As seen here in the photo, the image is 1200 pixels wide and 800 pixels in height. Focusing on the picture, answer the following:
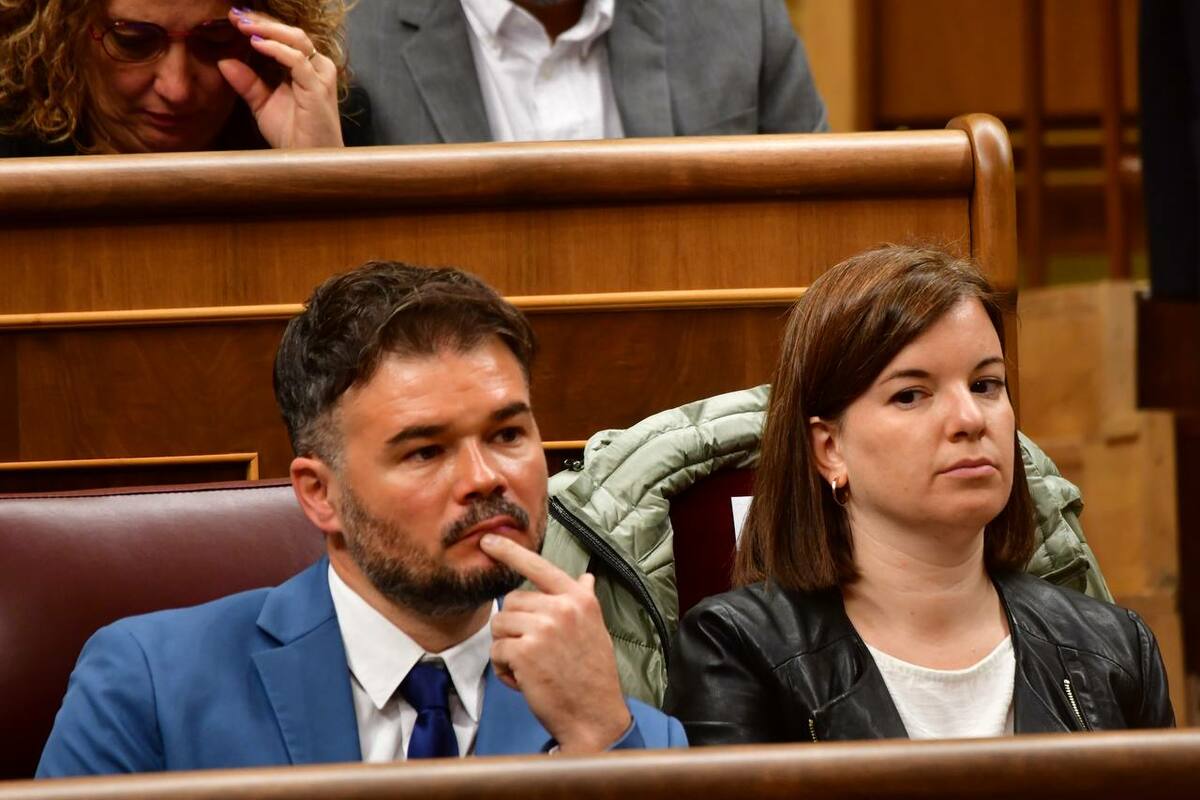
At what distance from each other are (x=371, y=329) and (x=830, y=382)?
0.34 meters

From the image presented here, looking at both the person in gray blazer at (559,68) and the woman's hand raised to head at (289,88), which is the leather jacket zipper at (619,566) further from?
the person in gray blazer at (559,68)

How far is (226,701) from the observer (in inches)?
41.9

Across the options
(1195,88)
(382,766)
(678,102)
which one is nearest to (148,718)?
(382,766)

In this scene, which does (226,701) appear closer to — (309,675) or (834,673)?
(309,675)

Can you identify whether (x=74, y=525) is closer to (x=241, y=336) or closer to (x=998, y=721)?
(x=241, y=336)

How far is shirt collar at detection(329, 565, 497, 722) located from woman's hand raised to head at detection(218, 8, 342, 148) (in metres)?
0.65

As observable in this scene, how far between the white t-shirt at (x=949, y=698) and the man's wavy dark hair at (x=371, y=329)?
0.34m

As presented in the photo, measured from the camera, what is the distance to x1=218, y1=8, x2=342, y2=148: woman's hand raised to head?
1602 millimetres

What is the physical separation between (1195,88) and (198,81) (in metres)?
1.38

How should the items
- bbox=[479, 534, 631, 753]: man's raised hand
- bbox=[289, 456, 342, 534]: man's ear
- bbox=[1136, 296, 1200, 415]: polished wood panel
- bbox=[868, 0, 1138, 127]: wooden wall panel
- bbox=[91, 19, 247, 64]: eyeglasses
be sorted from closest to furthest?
bbox=[479, 534, 631, 753]: man's raised hand
bbox=[289, 456, 342, 534]: man's ear
bbox=[91, 19, 247, 64]: eyeglasses
bbox=[1136, 296, 1200, 415]: polished wood panel
bbox=[868, 0, 1138, 127]: wooden wall panel

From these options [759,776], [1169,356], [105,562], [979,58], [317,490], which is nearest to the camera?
[759,776]

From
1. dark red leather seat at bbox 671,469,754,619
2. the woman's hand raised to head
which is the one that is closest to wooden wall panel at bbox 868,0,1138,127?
the woman's hand raised to head

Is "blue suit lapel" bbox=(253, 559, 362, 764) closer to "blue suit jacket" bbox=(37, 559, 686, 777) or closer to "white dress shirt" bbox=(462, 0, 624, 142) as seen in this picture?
"blue suit jacket" bbox=(37, 559, 686, 777)

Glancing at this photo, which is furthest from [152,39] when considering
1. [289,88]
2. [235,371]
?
[235,371]
